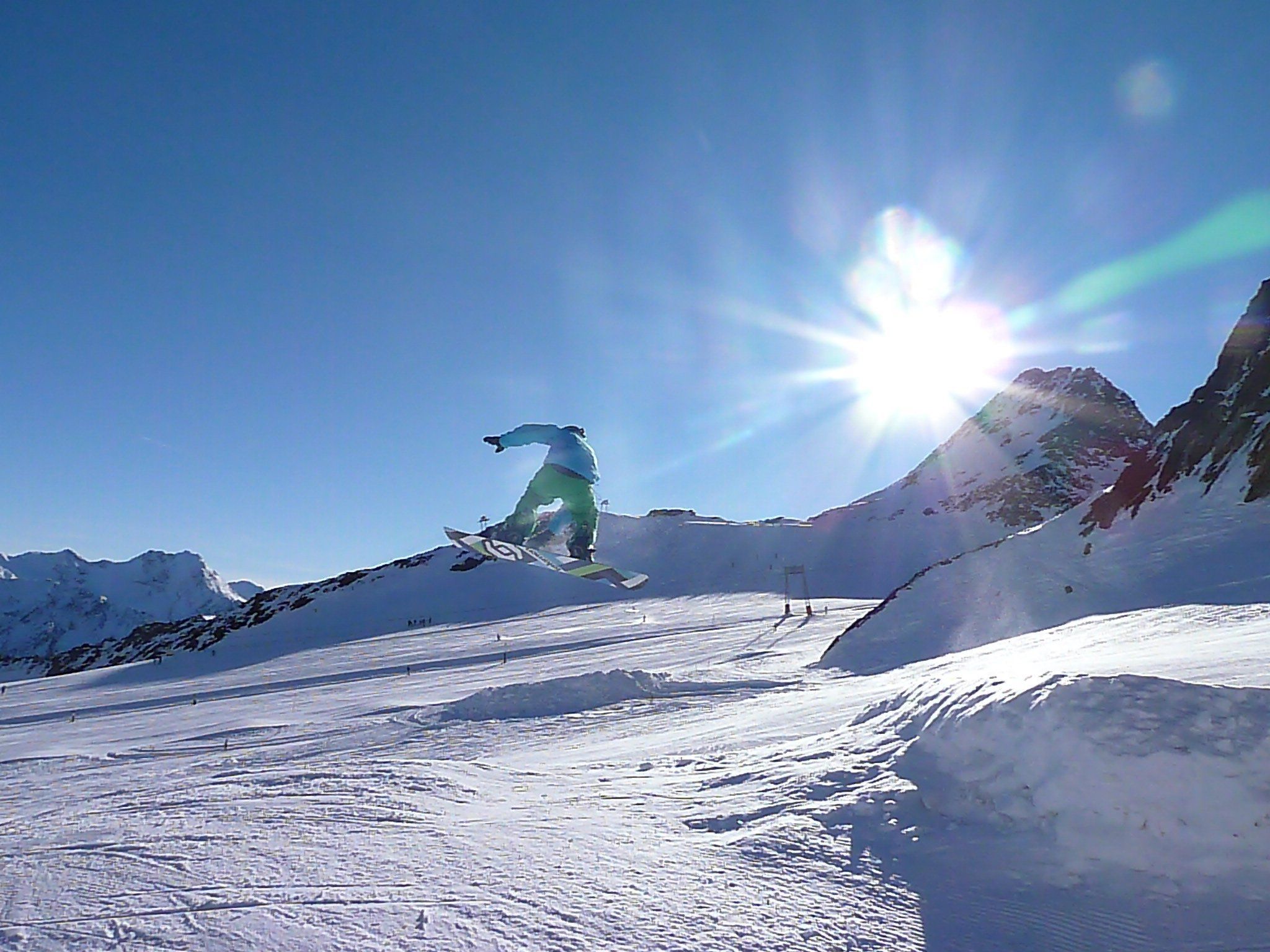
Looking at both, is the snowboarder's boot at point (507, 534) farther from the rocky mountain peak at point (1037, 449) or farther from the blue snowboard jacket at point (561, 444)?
the rocky mountain peak at point (1037, 449)

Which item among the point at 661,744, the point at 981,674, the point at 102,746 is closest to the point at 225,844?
the point at 661,744

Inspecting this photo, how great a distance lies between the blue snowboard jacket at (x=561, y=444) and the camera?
11.8 m

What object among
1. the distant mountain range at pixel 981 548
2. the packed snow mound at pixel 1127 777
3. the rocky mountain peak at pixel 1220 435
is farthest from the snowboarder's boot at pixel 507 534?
the rocky mountain peak at pixel 1220 435

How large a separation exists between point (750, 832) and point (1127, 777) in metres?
2.23

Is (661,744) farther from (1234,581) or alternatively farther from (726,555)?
(726,555)

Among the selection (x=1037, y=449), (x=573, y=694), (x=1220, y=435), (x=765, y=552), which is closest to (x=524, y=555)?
(x=573, y=694)

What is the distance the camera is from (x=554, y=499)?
12242 mm

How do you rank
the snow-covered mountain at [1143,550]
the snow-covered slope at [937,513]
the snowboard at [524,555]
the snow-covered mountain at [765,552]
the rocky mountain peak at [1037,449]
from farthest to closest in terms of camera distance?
the rocky mountain peak at [1037,449] → the snow-covered slope at [937,513] → the snow-covered mountain at [765,552] → the snowboard at [524,555] → the snow-covered mountain at [1143,550]

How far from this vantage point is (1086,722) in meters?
4.32

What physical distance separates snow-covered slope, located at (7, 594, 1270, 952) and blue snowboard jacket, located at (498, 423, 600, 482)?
Result: 459 centimetres

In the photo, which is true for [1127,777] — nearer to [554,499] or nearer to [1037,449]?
[554,499]

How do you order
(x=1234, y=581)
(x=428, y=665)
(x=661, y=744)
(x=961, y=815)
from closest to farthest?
(x=961, y=815)
(x=661, y=744)
(x=1234, y=581)
(x=428, y=665)

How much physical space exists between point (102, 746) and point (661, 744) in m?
8.20

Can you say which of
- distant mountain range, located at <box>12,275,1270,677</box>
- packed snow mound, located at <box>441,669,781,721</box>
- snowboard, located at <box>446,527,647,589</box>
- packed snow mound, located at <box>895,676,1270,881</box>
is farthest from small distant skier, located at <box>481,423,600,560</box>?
packed snow mound, located at <box>895,676,1270,881</box>
